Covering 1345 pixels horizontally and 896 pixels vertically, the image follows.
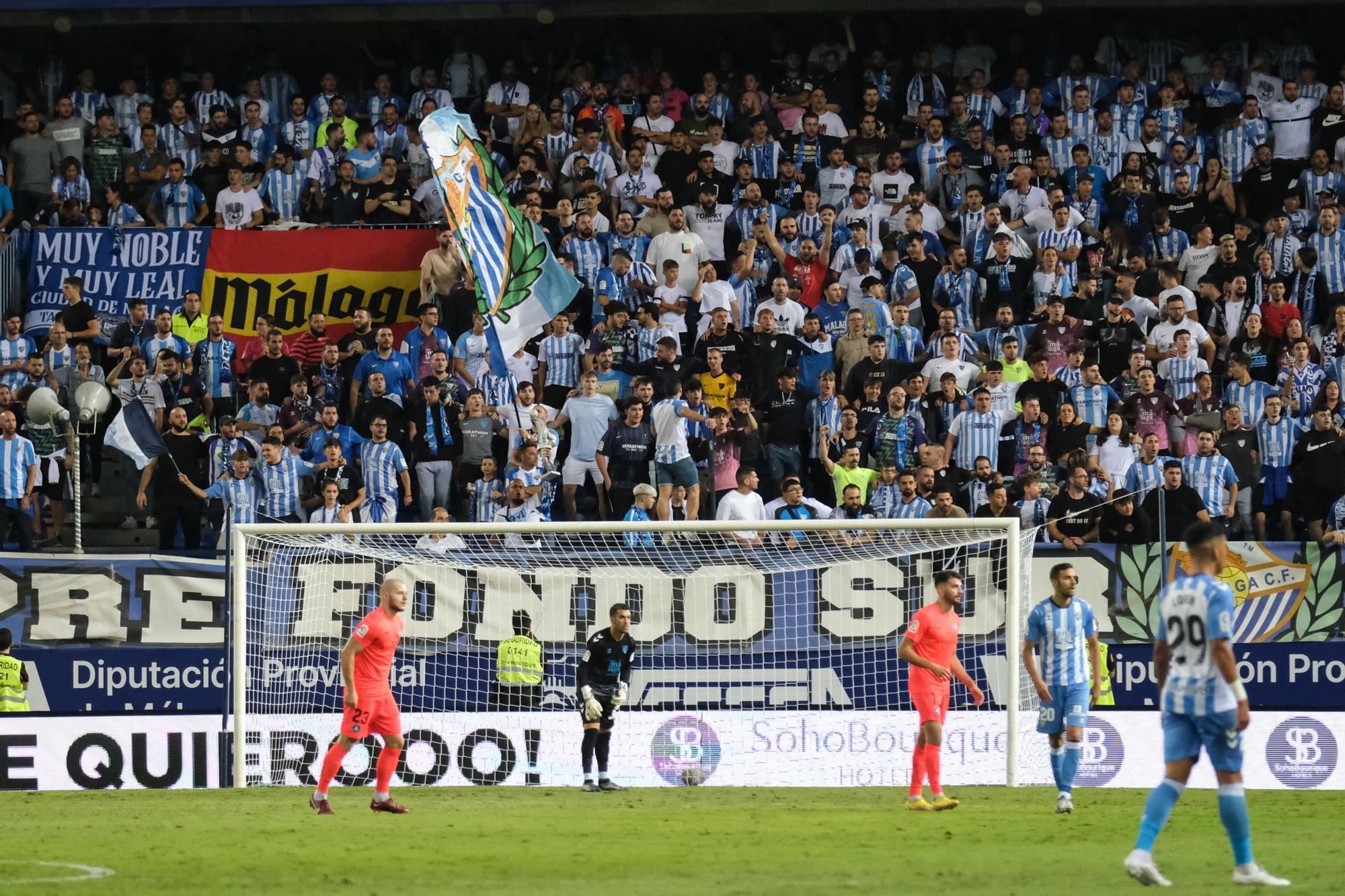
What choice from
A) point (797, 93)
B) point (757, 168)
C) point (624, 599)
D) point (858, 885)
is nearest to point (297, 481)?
point (624, 599)

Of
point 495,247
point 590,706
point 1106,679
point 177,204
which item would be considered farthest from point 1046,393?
→ point 177,204

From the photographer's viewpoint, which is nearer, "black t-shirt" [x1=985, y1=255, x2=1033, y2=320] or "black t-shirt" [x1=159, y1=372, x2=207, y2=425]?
"black t-shirt" [x1=159, y1=372, x2=207, y2=425]

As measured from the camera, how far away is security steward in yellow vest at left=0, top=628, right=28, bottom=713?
17.0 m

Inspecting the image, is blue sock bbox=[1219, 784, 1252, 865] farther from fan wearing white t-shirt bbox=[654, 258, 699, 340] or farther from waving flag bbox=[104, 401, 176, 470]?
waving flag bbox=[104, 401, 176, 470]

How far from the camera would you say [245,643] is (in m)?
17.1

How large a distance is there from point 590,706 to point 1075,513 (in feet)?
18.1

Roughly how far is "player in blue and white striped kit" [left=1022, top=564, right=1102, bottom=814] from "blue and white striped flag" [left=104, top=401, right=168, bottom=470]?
10.6m

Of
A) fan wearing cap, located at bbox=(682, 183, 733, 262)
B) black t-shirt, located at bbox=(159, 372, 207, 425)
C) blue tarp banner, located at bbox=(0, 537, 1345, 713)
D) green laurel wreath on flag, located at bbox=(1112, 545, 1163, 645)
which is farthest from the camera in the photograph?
fan wearing cap, located at bbox=(682, 183, 733, 262)

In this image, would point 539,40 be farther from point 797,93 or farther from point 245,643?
point 245,643

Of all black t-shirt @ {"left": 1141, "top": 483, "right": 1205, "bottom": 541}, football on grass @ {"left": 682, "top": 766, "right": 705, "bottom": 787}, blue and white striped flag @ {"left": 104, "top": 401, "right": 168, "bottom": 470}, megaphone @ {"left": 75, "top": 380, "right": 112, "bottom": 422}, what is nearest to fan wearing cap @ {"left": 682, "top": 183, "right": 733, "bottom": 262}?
black t-shirt @ {"left": 1141, "top": 483, "right": 1205, "bottom": 541}

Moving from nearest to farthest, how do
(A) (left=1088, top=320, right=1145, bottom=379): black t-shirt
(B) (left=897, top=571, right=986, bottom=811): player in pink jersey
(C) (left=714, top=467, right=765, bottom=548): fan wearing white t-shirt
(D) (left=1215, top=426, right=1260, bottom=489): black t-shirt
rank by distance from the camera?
1. (B) (left=897, top=571, right=986, bottom=811): player in pink jersey
2. (C) (left=714, top=467, right=765, bottom=548): fan wearing white t-shirt
3. (D) (left=1215, top=426, right=1260, bottom=489): black t-shirt
4. (A) (left=1088, top=320, right=1145, bottom=379): black t-shirt

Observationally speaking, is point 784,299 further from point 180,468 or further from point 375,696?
point 375,696

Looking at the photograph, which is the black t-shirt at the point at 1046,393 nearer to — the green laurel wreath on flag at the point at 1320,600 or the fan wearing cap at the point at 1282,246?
the green laurel wreath on flag at the point at 1320,600

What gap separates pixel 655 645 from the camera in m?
17.6
